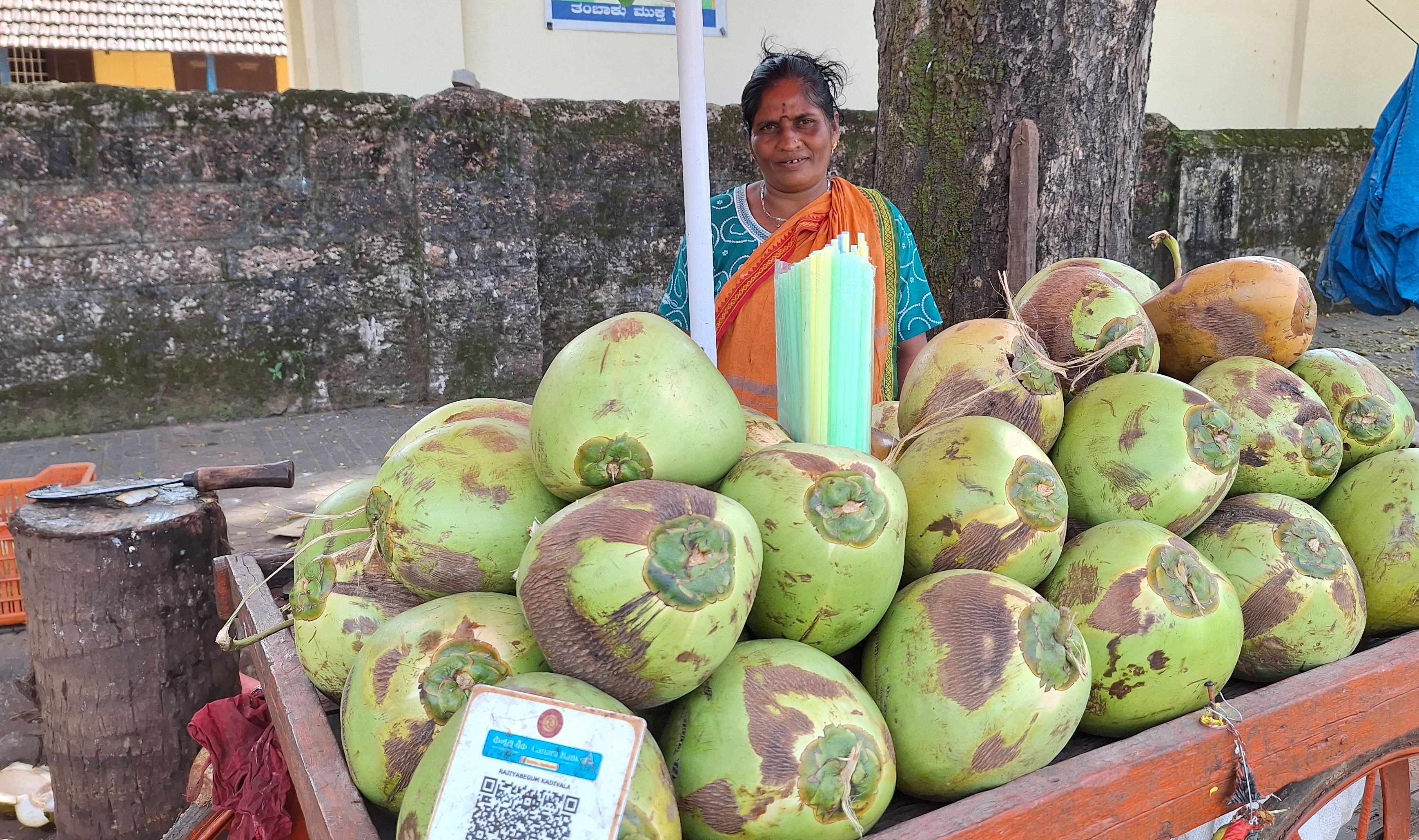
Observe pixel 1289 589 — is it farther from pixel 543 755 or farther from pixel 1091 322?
pixel 543 755

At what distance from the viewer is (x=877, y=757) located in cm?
98

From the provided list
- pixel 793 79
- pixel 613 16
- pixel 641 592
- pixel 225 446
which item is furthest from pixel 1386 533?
pixel 613 16

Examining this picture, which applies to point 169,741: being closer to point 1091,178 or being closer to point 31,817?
point 31,817

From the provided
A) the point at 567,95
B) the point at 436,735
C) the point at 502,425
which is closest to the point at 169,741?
the point at 502,425

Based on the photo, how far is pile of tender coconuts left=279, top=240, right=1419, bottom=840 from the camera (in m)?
0.96

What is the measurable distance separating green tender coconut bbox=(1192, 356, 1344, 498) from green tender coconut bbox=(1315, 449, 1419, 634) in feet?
0.17

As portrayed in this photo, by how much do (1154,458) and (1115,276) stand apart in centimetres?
52

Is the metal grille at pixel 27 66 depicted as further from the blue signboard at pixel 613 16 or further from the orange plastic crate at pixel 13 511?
the orange plastic crate at pixel 13 511

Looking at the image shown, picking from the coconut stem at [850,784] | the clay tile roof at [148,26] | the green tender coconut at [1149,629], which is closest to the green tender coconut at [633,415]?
the coconut stem at [850,784]

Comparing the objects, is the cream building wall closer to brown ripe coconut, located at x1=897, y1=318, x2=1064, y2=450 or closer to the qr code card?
brown ripe coconut, located at x1=897, y1=318, x2=1064, y2=450

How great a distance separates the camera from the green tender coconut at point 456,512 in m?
1.15

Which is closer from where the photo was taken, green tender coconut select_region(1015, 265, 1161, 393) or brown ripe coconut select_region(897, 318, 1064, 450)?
brown ripe coconut select_region(897, 318, 1064, 450)

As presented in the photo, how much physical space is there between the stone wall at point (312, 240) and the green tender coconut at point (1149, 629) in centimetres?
485

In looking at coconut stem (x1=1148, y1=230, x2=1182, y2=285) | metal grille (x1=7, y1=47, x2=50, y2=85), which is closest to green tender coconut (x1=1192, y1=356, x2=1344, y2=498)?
coconut stem (x1=1148, y1=230, x2=1182, y2=285)
